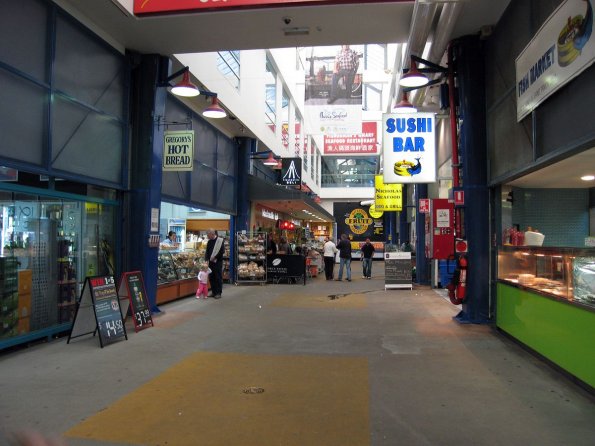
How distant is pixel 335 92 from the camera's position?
47.2ft

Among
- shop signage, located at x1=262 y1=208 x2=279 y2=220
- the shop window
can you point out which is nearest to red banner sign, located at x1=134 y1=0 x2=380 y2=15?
the shop window

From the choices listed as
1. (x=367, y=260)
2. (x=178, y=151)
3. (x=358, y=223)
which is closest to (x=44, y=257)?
(x=178, y=151)

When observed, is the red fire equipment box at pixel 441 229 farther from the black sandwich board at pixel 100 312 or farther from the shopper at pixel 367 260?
the shopper at pixel 367 260

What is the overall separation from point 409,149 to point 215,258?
17.6 feet

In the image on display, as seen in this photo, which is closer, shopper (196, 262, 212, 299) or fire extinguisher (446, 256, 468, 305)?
fire extinguisher (446, 256, 468, 305)

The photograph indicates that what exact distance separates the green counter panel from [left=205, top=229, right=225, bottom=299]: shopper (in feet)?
22.4

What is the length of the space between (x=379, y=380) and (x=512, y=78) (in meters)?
5.02

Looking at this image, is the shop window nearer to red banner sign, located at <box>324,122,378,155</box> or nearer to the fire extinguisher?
the fire extinguisher

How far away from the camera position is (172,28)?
8328 millimetres

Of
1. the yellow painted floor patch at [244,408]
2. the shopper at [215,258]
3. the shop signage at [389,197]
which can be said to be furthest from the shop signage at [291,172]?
the yellow painted floor patch at [244,408]

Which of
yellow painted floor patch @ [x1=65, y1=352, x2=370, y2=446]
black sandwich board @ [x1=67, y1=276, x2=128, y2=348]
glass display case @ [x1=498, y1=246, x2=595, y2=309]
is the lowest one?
yellow painted floor patch @ [x1=65, y1=352, x2=370, y2=446]

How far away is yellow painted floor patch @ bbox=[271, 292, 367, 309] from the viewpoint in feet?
36.5

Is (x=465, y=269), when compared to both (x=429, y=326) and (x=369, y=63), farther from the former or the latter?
(x=369, y=63)

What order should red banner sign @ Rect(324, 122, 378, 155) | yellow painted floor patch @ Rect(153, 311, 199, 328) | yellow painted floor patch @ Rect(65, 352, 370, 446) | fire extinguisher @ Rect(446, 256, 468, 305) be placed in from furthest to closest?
red banner sign @ Rect(324, 122, 378, 155) → fire extinguisher @ Rect(446, 256, 468, 305) → yellow painted floor patch @ Rect(153, 311, 199, 328) → yellow painted floor patch @ Rect(65, 352, 370, 446)
